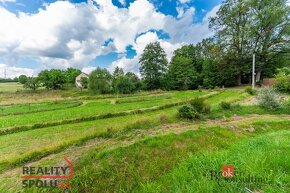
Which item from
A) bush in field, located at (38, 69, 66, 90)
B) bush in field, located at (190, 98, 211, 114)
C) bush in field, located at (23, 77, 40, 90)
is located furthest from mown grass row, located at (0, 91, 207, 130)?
bush in field, located at (23, 77, 40, 90)

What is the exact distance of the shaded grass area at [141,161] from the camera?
11.2 feet

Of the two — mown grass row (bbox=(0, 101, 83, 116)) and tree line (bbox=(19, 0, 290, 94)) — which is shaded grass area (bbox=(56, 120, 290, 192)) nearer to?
mown grass row (bbox=(0, 101, 83, 116))

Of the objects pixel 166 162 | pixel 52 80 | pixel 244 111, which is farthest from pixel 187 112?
pixel 52 80

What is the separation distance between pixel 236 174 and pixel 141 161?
94.6 inches

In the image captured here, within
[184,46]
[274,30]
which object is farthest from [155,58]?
[274,30]

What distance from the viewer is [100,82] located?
123 feet

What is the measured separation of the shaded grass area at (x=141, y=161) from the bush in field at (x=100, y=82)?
34127mm

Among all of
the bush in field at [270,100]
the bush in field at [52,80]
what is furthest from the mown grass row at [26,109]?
the bush in field at [52,80]

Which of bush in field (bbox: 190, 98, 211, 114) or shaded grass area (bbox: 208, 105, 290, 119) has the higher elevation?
bush in field (bbox: 190, 98, 211, 114)

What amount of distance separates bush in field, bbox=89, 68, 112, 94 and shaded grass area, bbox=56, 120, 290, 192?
112 feet

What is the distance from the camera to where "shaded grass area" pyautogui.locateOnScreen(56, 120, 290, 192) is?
3.42m

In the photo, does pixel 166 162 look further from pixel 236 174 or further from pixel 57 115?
pixel 57 115

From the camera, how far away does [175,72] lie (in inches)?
1692

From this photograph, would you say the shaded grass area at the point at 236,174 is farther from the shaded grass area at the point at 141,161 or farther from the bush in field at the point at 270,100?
the bush in field at the point at 270,100
